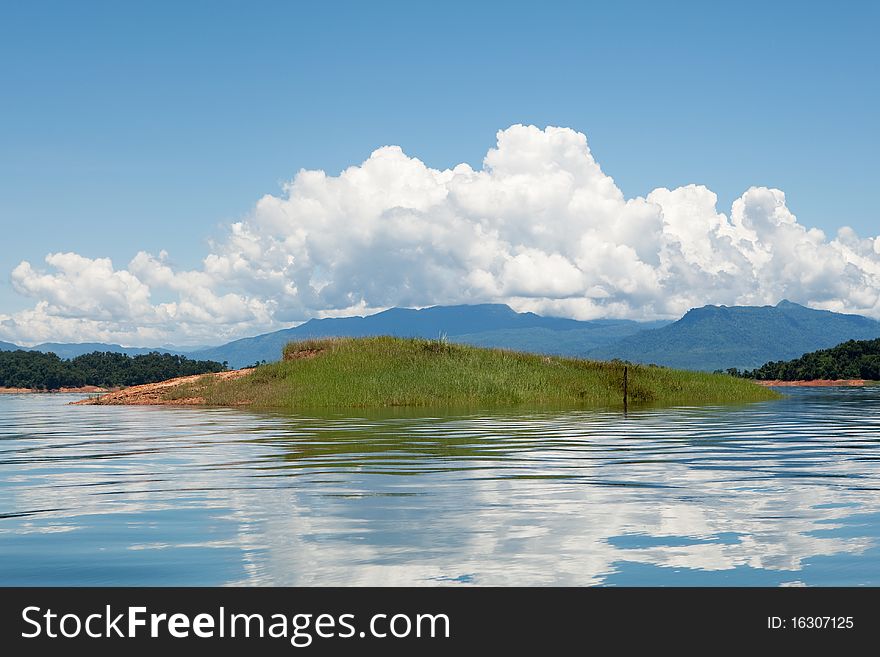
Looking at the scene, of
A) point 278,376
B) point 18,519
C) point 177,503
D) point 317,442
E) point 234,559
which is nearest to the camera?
point 234,559

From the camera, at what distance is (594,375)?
58594 mm

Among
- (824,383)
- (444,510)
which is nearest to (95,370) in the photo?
(824,383)

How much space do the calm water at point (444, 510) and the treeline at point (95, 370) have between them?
125736 mm

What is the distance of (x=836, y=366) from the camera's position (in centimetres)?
12988

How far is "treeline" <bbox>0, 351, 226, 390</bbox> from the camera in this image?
149 metres

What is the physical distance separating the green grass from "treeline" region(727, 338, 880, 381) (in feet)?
215

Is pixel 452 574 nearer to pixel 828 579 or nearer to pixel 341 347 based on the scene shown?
pixel 828 579

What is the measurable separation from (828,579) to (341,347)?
168 feet

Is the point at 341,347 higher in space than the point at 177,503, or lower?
higher

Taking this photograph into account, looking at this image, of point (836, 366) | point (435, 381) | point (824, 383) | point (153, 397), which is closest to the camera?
point (435, 381)

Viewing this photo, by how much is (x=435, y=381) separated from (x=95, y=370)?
112149 mm

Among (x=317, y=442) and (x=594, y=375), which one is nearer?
(x=317, y=442)

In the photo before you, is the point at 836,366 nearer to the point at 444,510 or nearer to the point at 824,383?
the point at 824,383
